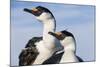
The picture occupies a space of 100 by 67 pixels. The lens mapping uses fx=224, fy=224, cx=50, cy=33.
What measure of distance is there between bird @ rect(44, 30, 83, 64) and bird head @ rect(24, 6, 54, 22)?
186 mm

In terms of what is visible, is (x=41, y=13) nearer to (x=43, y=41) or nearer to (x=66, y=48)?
(x=43, y=41)

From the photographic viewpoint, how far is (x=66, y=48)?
2.52 metres

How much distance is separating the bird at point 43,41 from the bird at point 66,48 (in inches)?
2.6

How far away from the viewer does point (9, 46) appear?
2.30 metres

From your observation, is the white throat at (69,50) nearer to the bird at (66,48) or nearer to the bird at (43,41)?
the bird at (66,48)

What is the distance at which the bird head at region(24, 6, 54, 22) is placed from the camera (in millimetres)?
2413

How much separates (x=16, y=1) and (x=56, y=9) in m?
0.45

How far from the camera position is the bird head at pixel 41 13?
2.41 meters

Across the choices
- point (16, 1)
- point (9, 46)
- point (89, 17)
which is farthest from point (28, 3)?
point (89, 17)

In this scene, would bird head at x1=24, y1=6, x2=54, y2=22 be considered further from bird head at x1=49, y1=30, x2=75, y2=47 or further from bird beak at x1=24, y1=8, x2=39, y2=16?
bird head at x1=49, y1=30, x2=75, y2=47

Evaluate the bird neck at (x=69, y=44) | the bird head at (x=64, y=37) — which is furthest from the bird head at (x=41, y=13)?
the bird neck at (x=69, y=44)

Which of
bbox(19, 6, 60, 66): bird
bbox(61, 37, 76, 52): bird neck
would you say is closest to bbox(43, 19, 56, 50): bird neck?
bbox(19, 6, 60, 66): bird

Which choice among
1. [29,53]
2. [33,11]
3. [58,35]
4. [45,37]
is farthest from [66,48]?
[33,11]

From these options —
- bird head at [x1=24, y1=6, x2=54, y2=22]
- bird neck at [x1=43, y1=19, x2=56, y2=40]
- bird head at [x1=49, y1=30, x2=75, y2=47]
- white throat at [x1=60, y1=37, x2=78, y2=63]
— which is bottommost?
white throat at [x1=60, y1=37, x2=78, y2=63]
